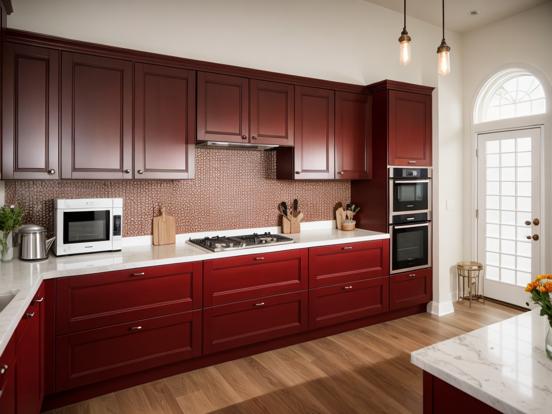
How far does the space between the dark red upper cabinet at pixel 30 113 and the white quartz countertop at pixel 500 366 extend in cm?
250

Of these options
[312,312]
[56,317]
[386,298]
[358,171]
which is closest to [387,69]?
[358,171]

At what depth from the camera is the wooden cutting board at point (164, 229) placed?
10.4ft

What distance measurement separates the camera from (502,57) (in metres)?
4.39

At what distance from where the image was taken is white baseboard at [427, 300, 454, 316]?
4.12 m

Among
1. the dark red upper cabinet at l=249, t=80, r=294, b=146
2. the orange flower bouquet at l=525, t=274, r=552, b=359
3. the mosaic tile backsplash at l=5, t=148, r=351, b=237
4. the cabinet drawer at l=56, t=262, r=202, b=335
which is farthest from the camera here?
the dark red upper cabinet at l=249, t=80, r=294, b=146

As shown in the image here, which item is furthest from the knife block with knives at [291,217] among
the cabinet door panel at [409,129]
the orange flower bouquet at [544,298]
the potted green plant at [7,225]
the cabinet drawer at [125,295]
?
Answer: the orange flower bouquet at [544,298]

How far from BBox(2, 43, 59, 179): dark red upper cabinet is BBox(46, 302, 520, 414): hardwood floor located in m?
1.57

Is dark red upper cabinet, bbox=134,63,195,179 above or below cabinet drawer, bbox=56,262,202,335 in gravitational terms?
above

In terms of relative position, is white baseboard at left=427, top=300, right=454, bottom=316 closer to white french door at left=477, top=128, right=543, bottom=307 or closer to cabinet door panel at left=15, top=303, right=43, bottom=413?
white french door at left=477, top=128, right=543, bottom=307

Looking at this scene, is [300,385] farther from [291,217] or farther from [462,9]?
[462,9]

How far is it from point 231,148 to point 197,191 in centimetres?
51

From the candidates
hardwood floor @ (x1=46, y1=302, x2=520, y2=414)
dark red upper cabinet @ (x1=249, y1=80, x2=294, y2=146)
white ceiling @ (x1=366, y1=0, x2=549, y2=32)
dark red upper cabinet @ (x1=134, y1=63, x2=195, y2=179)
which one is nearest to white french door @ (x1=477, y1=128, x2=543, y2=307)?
white ceiling @ (x1=366, y1=0, x2=549, y2=32)

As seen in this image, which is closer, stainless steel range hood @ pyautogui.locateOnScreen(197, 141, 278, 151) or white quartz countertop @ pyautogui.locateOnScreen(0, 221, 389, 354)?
white quartz countertop @ pyautogui.locateOnScreen(0, 221, 389, 354)

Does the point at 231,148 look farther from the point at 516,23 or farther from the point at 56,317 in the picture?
the point at 516,23
